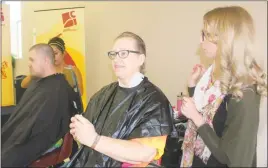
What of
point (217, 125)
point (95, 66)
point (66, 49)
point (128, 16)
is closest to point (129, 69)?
point (217, 125)

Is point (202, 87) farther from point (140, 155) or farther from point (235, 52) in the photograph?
point (140, 155)

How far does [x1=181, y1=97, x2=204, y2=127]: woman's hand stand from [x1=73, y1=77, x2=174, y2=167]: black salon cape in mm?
135

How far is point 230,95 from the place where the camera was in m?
1.17

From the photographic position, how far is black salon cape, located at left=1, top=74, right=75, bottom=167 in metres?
1.66

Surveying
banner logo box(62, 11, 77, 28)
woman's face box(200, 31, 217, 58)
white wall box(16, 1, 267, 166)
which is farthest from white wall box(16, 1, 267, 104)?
woman's face box(200, 31, 217, 58)

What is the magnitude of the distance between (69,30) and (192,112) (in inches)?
92.7

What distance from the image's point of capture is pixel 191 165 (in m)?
1.36

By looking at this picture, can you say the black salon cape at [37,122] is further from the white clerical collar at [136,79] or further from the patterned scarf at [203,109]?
the patterned scarf at [203,109]

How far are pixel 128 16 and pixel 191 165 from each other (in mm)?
1745

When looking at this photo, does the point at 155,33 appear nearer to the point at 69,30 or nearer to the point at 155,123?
the point at 69,30

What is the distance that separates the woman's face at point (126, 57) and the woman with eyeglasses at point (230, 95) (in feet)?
1.11

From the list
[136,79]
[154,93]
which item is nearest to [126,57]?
[136,79]

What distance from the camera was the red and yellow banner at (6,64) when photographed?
8.79 feet

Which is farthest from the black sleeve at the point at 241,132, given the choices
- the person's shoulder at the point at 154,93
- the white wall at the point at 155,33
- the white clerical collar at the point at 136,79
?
the white wall at the point at 155,33
